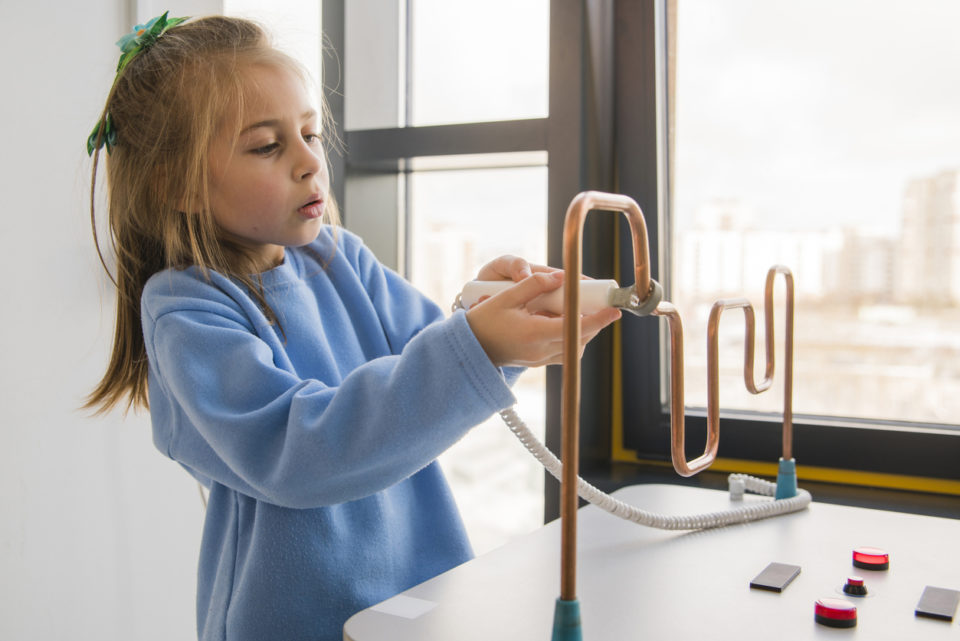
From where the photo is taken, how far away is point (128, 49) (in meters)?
0.87

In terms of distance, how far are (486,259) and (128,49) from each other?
75 centimetres

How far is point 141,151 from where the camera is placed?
817 mm

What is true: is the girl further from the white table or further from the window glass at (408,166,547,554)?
the window glass at (408,166,547,554)

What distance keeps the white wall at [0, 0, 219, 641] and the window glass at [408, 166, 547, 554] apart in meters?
0.55

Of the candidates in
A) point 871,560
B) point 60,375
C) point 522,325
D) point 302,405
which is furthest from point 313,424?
point 60,375

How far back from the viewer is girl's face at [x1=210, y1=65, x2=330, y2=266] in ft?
2.57

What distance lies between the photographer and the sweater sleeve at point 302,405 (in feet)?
1.92

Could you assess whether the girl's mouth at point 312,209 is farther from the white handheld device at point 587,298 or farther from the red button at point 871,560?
the red button at point 871,560

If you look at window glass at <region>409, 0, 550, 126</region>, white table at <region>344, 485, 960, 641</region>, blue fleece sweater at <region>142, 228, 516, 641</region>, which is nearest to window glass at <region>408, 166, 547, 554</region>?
window glass at <region>409, 0, 550, 126</region>

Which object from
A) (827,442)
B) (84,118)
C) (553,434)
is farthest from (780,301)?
(84,118)

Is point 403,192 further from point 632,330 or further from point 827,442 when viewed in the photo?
point 827,442

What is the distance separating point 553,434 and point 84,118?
Answer: 797mm

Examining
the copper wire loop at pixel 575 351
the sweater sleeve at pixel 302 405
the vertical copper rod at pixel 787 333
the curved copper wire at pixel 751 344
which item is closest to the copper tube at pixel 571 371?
the copper wire loop at pixel 575 351

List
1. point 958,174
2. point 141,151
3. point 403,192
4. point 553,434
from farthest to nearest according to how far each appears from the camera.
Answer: point 403,192, point 553,434, point 958,174, point 141,151
